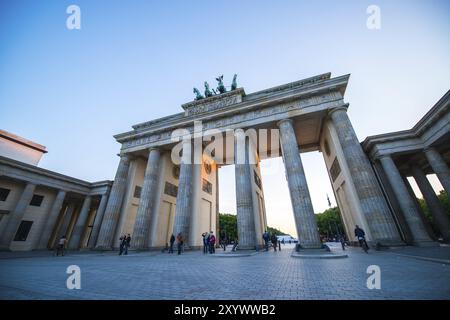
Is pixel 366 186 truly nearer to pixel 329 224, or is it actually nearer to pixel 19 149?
pixel 19 149

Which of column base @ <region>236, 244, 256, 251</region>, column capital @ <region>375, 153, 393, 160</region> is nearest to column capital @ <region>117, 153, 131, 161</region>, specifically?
column base @ <region>236, 244, 256, 251</region>

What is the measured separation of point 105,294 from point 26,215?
99.2ft

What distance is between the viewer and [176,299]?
353 centimetres

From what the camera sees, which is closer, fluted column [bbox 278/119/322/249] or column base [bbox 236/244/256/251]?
fluted column [bbox 278/119/322/249]

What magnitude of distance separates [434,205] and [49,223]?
138 ft

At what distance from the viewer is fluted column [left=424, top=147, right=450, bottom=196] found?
48.4 ft

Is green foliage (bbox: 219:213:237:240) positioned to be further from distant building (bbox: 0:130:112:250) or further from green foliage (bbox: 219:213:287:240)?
distant building (bbox: 0:130:112:250)

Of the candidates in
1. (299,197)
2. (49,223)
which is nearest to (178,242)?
(299,197)

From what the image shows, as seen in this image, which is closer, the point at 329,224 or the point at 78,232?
the point at 78,232

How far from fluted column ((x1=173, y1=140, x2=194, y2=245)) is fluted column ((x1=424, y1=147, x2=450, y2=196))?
2112 centimetres

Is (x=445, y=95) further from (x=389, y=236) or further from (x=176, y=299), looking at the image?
(x=176, y=299)

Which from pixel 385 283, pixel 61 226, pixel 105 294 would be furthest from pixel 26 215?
pixel 385 283

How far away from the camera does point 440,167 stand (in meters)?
15.2

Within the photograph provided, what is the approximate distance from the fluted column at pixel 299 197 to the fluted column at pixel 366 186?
3.52m
